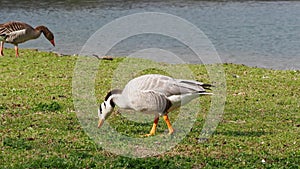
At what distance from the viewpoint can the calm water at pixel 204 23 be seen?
1920 cm

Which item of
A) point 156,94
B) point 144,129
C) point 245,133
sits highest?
point 156,94

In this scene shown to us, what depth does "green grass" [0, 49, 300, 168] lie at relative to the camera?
20.7ft

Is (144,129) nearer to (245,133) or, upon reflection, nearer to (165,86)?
(165,86)

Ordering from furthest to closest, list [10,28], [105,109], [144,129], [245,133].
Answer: [10,28], [144,129], [245,133], [105,109]

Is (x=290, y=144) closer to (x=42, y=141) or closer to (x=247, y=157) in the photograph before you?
(x=247, y=157)

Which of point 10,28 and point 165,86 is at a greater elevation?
point 10,28

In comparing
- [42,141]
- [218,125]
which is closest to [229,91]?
[218,125]

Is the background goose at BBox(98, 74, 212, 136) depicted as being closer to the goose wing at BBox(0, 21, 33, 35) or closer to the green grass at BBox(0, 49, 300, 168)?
the green grass at BBox(0, 49, 300, 168)

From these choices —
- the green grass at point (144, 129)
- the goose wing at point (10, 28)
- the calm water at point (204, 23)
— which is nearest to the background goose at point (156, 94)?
the green grass at point (144, 129)

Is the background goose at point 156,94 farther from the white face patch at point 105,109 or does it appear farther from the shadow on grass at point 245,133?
the shadow on grass at point 245,133

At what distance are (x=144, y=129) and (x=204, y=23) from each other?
19.1 metres

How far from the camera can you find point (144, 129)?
307 inches

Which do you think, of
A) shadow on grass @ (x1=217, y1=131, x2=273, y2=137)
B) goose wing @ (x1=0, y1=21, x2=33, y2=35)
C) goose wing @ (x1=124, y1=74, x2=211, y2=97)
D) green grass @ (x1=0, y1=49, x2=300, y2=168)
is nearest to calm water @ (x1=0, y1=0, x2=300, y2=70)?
goose wing @ (x1=0, y1=21, x2=33, y2=35)

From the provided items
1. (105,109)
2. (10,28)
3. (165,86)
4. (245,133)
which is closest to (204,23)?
(10,28)
